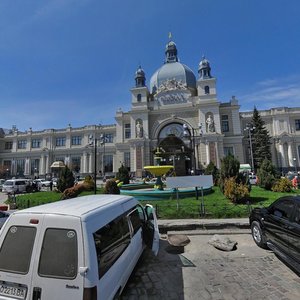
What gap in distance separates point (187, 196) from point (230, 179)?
341cm

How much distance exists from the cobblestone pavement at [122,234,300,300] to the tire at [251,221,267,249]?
179 millimetres

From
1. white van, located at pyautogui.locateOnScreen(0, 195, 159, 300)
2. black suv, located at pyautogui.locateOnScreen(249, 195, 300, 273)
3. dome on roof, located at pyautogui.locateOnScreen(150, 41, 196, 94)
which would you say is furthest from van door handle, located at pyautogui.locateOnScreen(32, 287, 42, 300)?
dome on roof, located at pyautogui.locateOnScreen(150, 41, 196, 94)

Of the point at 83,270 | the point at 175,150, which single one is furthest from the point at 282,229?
the point at 175,150

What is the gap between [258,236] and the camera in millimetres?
7043

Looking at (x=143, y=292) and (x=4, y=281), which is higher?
(x=4, y=281)

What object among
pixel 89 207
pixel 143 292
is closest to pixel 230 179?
pixel 143 292

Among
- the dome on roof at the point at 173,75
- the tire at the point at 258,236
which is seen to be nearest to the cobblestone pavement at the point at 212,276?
the tire at the point at 258,236

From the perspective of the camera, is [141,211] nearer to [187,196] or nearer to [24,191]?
[187,196]

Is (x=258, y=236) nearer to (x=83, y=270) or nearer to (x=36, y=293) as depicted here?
(x=83, y=270)

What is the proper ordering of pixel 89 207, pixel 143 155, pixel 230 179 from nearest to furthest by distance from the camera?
pixel 89 207, pixel 230 179, pixel 143 155

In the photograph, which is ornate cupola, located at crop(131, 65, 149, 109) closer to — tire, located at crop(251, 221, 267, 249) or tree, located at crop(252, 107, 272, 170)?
tree, located at crop(252, 107, 272, 170)

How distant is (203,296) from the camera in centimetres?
431

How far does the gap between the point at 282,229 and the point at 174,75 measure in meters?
55.3

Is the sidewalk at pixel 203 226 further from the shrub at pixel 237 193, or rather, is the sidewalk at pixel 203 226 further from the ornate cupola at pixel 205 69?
the ornate cupola at pixel 205 69
